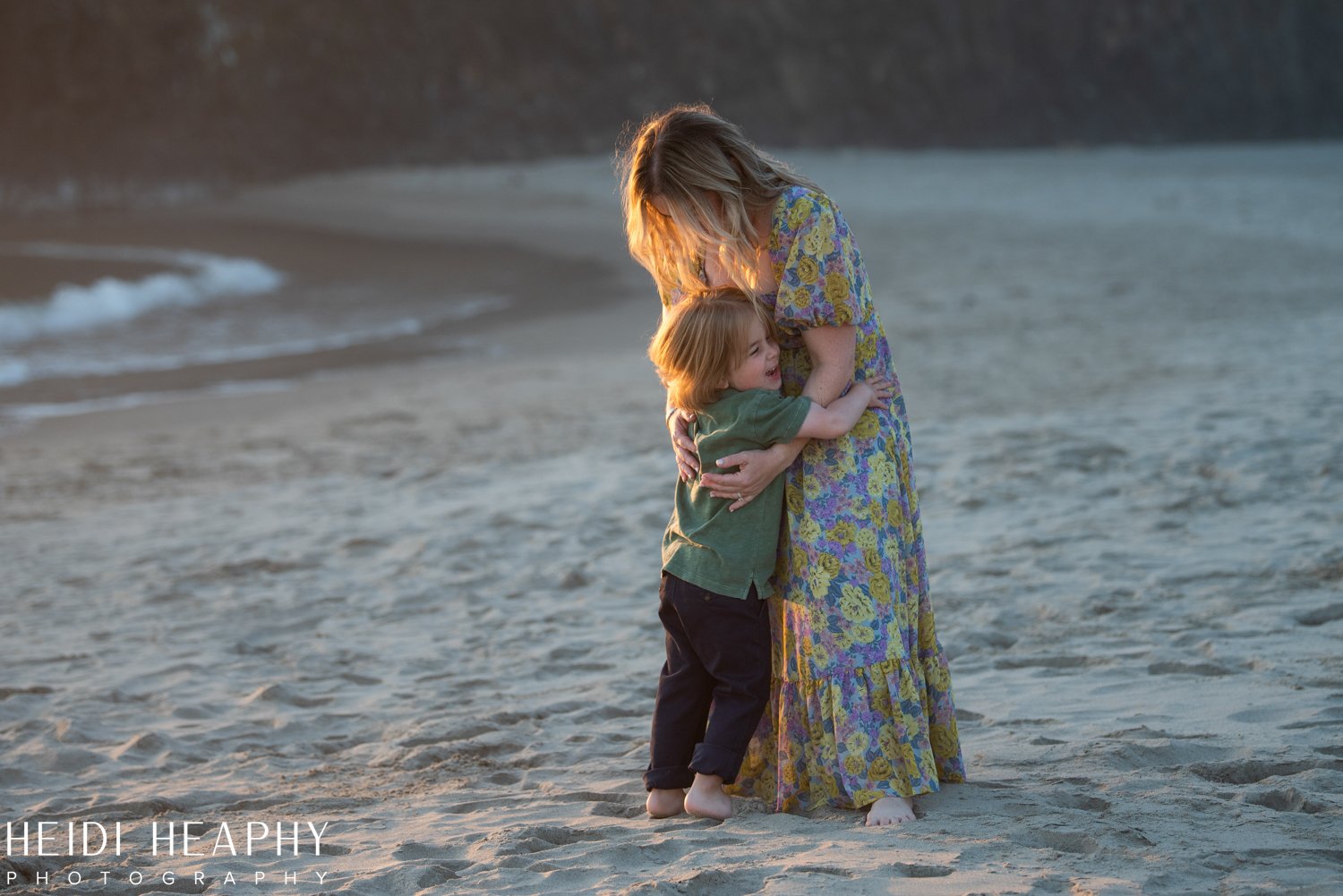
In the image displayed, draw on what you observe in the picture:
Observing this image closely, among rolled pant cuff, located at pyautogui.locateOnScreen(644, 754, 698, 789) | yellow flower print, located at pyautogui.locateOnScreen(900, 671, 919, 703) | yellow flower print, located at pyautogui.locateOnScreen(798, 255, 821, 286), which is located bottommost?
rolled pant cuff, located at pyautogui.locateOnScreen(644, 754, 698, 789)

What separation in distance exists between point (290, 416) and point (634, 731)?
5.42 meters

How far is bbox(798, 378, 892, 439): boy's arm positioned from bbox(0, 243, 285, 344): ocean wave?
12.1 metres

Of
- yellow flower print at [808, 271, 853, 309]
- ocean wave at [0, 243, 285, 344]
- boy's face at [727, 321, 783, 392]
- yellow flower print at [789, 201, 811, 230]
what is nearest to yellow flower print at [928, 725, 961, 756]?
boy's face at [727, 321, 783, 392]

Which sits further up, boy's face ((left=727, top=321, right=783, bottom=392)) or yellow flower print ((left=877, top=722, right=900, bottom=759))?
boy's face ((left=727, top=321, right=783, bottom=392))

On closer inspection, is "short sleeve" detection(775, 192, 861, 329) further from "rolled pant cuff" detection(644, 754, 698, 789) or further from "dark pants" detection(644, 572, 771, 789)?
"rolled pant cuff" detection(644, 754, 698, 789)

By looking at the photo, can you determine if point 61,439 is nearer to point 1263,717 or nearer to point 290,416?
point 290,416

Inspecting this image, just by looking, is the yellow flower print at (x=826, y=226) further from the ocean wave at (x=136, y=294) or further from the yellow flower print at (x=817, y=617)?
the ocean wave at (x=136, y=294)

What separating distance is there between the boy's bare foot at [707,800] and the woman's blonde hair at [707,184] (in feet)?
3.31

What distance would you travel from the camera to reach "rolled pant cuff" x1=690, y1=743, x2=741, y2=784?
2.70m

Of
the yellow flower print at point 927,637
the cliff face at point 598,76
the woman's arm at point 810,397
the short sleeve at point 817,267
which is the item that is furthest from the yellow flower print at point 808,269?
the cliff face at point 598,76

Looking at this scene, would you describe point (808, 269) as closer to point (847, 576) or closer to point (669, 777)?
point (847, 576)

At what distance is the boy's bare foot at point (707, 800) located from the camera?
2.76 metres

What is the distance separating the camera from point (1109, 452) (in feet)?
18.6

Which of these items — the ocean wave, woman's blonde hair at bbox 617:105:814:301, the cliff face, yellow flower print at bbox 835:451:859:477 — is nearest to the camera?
woman's blonde hair at bbox 617:105:814:301
